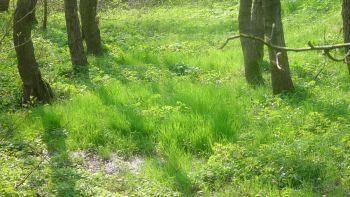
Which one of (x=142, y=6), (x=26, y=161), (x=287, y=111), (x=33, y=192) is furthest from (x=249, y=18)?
(x=142, y=6)

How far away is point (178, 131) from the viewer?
273 inches

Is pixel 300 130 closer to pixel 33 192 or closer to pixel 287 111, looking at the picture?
pixel 287 111

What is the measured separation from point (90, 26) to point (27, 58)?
5.11 meters

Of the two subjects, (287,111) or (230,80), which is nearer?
(287,111)

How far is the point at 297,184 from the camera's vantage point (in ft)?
17.9

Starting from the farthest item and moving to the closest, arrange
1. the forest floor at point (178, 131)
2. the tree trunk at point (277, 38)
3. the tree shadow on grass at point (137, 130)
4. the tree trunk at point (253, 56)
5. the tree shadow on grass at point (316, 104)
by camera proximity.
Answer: the tree trunk at point (253, 56) < the tree trunk at point (277, 38) < the tree shadow on grass at point (316, 104) < the tree shadow on grass at point (137, 130) < the forest floor at point (178, 131)

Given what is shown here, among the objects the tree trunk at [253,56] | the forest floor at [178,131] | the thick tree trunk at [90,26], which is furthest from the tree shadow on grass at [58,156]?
the thick tree trunk at [90,26]

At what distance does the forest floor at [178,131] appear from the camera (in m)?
5.50

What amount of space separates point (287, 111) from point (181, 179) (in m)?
2.61

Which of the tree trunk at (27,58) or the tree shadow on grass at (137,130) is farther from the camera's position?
the tree trunk at (27,58)

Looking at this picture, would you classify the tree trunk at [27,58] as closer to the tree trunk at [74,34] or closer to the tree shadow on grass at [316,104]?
the tree trunk at [74,34]

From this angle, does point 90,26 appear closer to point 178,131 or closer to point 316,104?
point 178,131

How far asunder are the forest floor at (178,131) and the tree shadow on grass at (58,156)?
0.02 meters

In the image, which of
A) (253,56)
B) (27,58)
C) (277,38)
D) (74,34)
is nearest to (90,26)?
(74,34)
